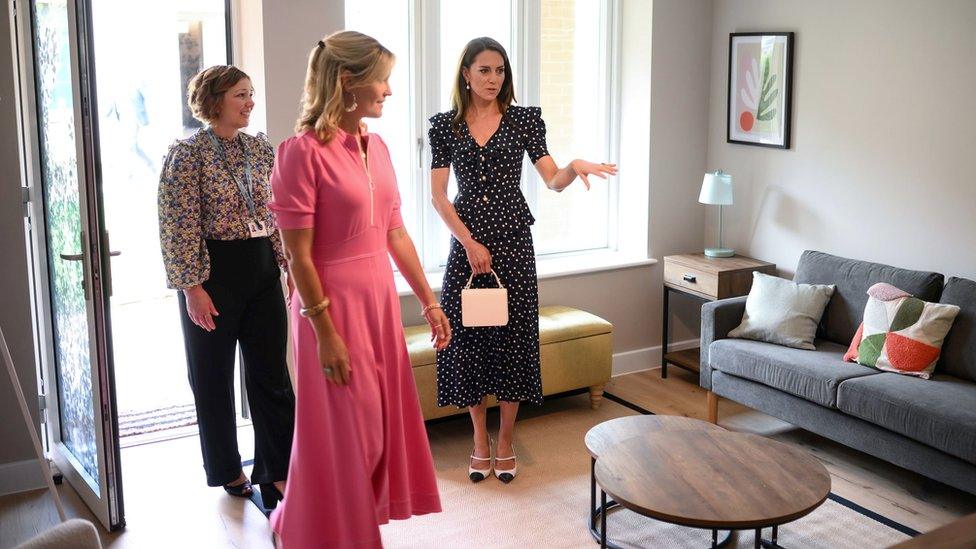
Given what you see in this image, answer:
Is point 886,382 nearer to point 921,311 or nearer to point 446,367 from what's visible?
point 921,311

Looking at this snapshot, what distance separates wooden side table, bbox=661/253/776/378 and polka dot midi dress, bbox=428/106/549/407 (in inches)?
51.8

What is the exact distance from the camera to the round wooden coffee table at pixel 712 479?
267 centimetres

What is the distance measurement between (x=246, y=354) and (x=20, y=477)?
1.09m

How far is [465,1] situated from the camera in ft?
15.6

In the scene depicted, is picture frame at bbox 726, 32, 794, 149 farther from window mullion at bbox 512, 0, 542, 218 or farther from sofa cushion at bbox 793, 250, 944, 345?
window mullion at bbox 512, 0, 542, 218

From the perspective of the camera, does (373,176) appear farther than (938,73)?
No

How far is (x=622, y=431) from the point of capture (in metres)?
3.31

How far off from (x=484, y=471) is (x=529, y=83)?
2.07m

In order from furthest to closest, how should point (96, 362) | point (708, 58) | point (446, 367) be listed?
point (708, 58) → point (446, 367) → point (96, 362)

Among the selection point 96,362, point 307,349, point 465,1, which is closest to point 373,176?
point 307,349

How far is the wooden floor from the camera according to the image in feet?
11.0

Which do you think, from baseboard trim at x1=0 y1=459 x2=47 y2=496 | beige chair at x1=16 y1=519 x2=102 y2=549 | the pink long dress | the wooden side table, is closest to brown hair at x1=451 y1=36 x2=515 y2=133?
the pink long dress

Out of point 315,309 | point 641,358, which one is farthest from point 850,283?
point 315,309

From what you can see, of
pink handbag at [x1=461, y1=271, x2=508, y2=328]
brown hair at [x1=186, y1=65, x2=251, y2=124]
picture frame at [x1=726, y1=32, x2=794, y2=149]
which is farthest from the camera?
picture frame at [x1=726, y1=32, x2=794, y2=149]
